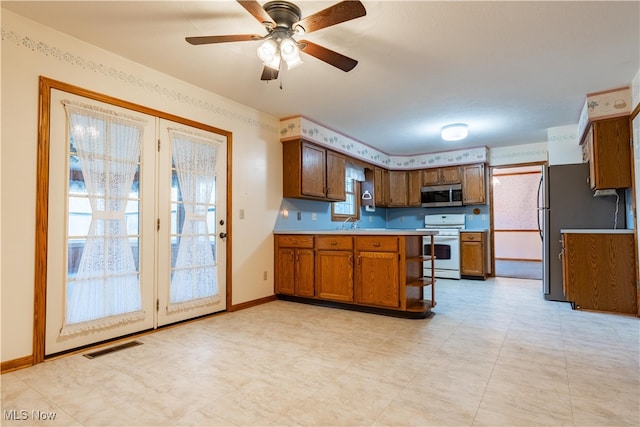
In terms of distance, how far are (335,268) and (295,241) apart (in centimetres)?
65

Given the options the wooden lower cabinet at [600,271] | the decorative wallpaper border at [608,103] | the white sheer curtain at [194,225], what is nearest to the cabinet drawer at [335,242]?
the white sheer curtain at [194,225]

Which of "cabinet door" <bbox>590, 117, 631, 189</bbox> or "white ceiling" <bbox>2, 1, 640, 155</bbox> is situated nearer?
"white ceiling" <bbox>2, 1, 640, 155</bbox>

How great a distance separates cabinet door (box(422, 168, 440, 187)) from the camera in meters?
6.44

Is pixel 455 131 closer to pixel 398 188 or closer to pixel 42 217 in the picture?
pixel 398 188

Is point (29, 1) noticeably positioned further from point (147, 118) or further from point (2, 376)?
point (2, 376)

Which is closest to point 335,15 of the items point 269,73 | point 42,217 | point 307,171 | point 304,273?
point 269,73

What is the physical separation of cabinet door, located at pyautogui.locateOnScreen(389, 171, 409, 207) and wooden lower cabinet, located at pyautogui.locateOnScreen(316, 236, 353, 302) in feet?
10.3

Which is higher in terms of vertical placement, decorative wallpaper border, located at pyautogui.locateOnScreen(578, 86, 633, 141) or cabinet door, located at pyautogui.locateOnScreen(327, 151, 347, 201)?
decorative wallpaper border, located at pyautogui.locateOnScreen(578, 86, 633, 141)

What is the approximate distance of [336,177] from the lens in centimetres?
502

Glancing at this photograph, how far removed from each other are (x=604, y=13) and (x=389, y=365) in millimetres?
2768

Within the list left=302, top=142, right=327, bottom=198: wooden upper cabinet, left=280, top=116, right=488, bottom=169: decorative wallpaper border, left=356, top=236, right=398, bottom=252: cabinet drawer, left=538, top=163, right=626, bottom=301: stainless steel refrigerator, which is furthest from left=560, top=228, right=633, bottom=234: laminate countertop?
left=302, top=142, right=327, bottom=198: wooden upper cabinet

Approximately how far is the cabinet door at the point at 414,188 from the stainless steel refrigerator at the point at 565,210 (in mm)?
2417

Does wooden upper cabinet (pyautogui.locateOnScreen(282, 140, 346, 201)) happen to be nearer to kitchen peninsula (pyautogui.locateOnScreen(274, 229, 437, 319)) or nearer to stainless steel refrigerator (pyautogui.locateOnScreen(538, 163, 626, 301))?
kitchen peninsula (pyautogui.locateOnScreen(274, 229, 437, 319))

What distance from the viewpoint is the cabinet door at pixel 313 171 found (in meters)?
4.41
